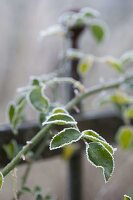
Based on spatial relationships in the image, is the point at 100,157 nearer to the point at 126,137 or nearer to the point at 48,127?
the point at 48,127

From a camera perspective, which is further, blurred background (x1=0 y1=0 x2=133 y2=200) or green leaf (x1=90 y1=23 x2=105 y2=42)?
blurred background (x1=0 y1=0 x2=133 y2=200)

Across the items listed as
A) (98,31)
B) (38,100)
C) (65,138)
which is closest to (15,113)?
(38,100)

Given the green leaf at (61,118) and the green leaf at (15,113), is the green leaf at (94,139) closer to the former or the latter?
the green leaf at (61,118)

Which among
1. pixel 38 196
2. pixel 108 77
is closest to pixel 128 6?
pixel 108 77

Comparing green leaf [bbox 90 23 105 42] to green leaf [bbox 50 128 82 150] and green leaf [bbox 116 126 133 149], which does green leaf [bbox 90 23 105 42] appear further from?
green leaf [bbox 50 128 82 150]

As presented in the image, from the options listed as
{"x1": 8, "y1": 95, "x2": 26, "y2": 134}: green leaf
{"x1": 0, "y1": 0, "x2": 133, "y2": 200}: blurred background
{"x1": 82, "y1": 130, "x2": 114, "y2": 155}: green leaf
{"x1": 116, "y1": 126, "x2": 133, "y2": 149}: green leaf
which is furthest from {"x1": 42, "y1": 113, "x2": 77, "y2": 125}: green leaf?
{"x1": 0, "y1": 0, "x2": 133, "y2": 200}: blurred background

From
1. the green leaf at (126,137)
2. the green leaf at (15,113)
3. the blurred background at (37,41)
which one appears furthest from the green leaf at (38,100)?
the blurred background at (37,41)
